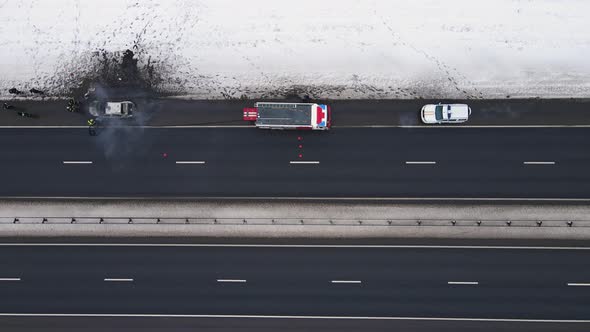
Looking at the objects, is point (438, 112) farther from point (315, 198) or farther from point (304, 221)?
point (304, 221)

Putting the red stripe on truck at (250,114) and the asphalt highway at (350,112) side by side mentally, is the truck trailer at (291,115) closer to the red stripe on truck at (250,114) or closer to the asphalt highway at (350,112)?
the red stripe on truck at (250,114)

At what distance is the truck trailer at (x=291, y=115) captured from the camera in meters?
31.2

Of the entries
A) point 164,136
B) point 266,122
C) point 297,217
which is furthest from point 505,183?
point 164,136

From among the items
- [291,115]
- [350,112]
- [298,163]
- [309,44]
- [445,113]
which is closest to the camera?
[291,115]

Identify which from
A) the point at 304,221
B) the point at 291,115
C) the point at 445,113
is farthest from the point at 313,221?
the point at 445,113

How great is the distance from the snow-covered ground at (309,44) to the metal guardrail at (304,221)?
31.9 feet

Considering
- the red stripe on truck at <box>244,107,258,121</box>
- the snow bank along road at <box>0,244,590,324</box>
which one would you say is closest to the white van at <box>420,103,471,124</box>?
the snow bank along road at <box>0,244,590,324</box>

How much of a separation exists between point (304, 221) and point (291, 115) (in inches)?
320

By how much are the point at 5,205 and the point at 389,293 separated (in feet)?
99.6

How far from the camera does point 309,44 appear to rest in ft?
109

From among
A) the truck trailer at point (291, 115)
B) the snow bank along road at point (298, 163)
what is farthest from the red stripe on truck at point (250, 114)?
the snow bank along road at point (298, 163)

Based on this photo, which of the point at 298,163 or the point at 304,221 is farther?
the point at 298,163

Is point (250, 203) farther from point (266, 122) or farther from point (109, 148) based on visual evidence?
point (109, 148)

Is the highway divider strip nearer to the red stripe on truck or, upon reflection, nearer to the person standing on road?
the person standing on road
